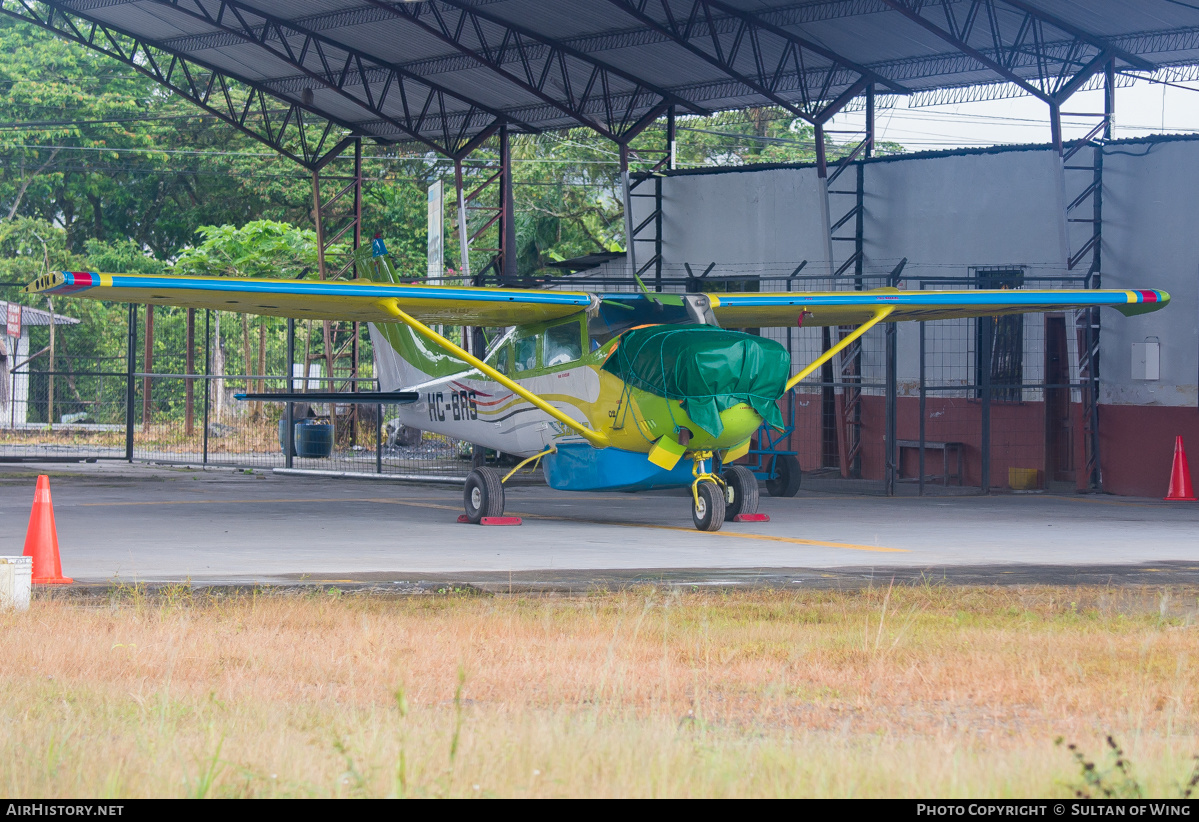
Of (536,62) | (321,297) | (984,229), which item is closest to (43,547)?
(321,297)

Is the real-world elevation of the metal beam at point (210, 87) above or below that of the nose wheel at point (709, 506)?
above

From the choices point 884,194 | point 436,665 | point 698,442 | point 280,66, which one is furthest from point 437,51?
point 436,665

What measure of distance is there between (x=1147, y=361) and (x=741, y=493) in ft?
27.2

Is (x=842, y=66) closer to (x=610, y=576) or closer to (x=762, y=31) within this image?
(x=762, y=31)

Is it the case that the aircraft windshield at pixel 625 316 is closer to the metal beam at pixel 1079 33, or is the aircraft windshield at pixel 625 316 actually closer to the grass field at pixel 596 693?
the grass field at pixel 596 693

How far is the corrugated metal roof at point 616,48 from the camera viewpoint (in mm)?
21250

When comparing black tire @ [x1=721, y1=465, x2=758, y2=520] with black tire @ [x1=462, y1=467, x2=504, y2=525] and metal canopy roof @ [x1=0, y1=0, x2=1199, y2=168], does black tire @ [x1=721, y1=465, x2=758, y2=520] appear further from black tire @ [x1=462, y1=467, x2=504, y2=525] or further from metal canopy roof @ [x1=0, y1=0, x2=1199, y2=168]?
metal canopy roof @ [x1=0, y1=0, x2=1199, y2=168]

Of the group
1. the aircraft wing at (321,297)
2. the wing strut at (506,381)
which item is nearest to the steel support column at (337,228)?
the aircraft wing at (321,297)

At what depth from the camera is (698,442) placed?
13078 millimetres

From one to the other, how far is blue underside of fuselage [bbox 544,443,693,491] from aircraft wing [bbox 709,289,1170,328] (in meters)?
2.09

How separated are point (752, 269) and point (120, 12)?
1369cm

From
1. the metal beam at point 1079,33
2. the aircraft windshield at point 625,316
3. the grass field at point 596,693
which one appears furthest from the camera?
the metal beam at point 1079,33

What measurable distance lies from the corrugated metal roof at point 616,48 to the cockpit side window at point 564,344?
357 inches

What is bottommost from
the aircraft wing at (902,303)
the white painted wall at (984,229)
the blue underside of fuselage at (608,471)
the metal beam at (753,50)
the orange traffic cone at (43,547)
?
the orange traffic cone at (43,547)
